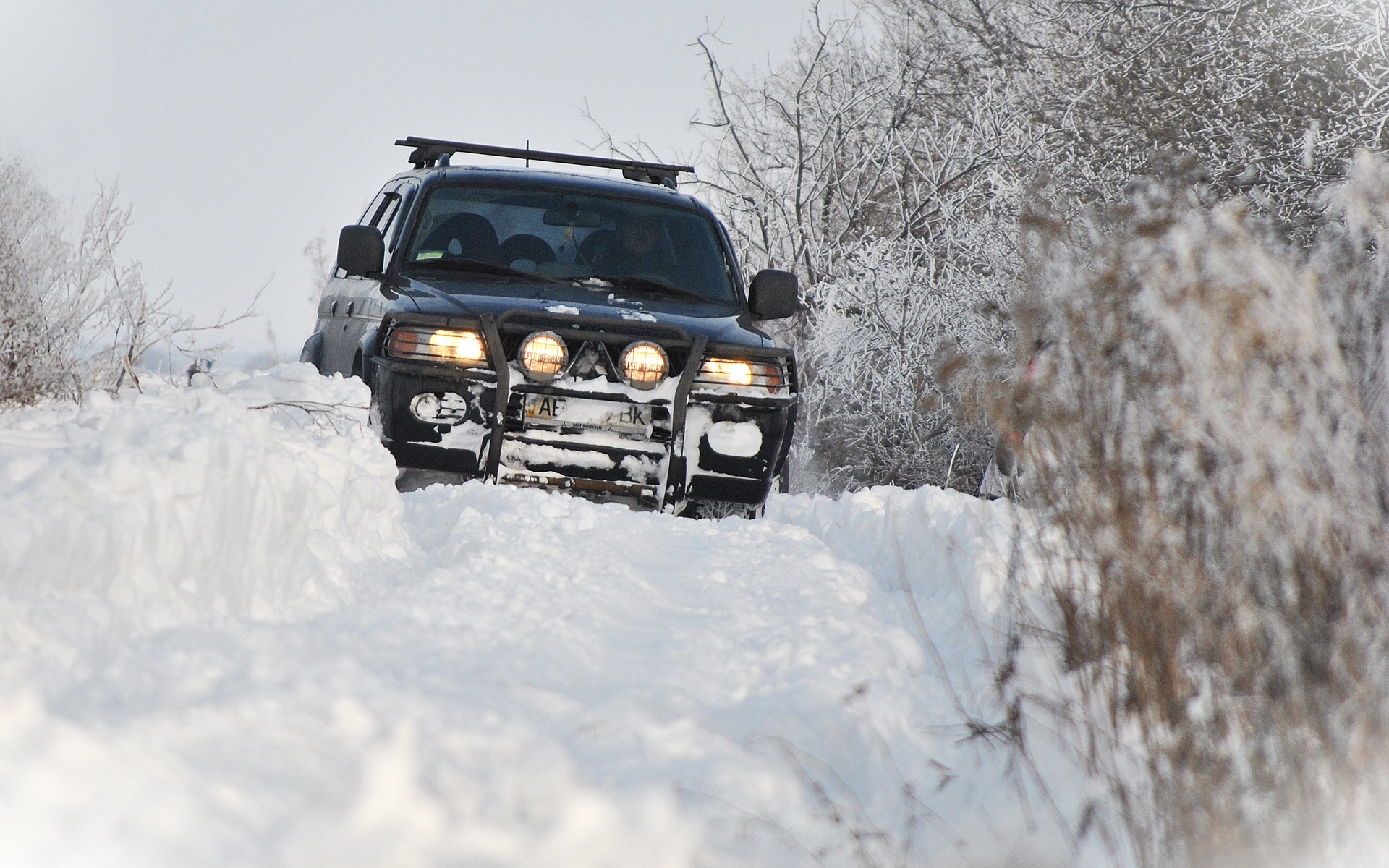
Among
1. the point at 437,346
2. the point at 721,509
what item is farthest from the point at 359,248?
the point at 721,509

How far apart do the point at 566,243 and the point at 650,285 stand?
0.52m

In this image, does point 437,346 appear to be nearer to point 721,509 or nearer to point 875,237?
point 721,509

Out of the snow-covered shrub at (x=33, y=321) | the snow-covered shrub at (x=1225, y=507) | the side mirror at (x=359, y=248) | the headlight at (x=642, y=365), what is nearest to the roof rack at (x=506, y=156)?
the side mirror at (x=359, y=248)

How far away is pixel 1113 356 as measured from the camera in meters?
2.44

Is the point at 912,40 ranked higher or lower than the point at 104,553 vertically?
higher

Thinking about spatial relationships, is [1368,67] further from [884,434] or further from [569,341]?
[569,341]

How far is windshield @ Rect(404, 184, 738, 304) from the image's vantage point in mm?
6043

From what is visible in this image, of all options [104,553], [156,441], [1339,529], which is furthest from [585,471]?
[1339,529]

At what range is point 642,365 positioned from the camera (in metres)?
5.12

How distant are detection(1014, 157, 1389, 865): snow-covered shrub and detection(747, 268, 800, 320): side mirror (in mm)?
3572

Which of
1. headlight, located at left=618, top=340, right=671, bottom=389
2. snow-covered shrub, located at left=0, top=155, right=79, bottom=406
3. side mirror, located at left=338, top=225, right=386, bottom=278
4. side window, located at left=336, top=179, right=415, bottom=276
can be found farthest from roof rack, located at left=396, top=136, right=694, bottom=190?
snow-covered shrub, located at left=0, top=155, right=79, bottom=406

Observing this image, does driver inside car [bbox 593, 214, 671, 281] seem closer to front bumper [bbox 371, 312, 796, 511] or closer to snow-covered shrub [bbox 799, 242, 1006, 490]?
front bumper [bbox 371, 312, 796, 511]

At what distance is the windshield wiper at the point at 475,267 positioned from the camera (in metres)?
5.92

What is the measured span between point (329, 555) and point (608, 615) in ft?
2.91
